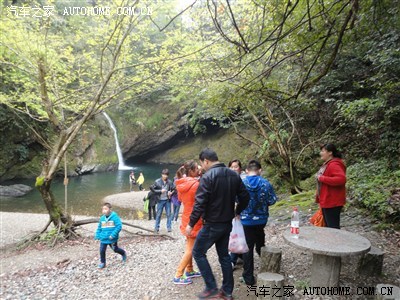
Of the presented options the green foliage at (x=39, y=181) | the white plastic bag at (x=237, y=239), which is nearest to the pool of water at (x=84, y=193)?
the green foliage at (x=39, y=181)

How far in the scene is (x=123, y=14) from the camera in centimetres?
723

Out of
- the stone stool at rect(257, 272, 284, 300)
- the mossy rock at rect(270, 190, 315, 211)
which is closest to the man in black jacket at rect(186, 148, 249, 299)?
the stone stool at rect(257, 272, 284, 300)

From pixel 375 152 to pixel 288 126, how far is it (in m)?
4.04

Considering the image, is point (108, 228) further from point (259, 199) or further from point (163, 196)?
point (259, 199)

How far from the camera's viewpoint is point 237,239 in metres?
3.60

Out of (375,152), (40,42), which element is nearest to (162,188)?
(40,42)

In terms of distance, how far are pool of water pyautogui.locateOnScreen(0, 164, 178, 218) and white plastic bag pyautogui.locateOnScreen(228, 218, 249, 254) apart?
1033 centimetres

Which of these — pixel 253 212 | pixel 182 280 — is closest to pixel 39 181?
pixel 182 280

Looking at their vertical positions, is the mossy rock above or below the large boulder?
above

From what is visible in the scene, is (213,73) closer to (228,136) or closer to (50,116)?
(50,116)

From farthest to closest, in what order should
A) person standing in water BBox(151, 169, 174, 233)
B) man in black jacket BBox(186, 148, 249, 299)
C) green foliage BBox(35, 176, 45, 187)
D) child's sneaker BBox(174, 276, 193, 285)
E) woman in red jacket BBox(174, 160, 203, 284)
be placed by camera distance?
1. person standing in water BBox(151, 169, 174, 233)
2. green foliage BBox(35, 176, 45, 187)
3. child's sneaker BBox(174, 276, 193, 285)
4. woman in red jacket BBox(174, 160, 203, 284)
5. man in black jacket BBox(186, 148, 249, 299)

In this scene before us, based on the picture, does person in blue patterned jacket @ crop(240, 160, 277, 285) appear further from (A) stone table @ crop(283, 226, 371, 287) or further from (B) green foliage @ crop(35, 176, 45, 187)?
(B) green foliage @ crop(35, 176, 45, 187)

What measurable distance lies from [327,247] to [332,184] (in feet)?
3.28

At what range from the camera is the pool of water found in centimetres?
1480
